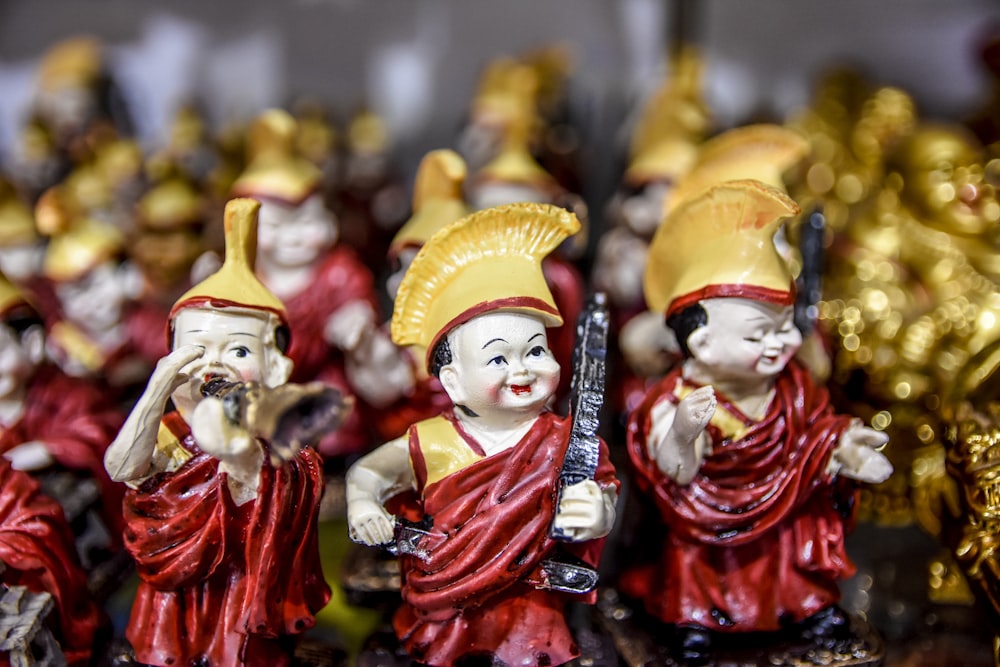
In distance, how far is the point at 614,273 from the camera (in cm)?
289

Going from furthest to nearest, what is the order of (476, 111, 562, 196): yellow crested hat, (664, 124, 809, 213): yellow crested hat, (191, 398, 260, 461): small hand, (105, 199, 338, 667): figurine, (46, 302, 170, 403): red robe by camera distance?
(476, 111, 562, 196): yellow crested hat < (46, 302, 170, 403): red robe < (664, 124, 809, 213): yellow crested hat < (105, 199, 338, 667): figurine < (191, 398, 260, 461): small hand

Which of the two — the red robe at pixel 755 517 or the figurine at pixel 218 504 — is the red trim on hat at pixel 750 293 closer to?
the red robe at pixel 755 517

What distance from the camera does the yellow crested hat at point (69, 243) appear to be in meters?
2.56

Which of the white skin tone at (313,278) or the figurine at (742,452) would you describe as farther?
the white skin tone at (313,278)

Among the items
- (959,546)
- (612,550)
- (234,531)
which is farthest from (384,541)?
(959,546)

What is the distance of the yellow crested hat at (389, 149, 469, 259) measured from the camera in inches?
86.5

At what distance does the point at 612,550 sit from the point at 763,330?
0.77 meters

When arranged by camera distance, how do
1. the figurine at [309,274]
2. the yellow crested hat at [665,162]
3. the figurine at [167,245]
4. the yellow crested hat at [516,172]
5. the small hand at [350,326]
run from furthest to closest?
the figurine at [167,245]
the yellow crested hat at [665,162]
the yellow crested hat at [516,172]
the figurine at [309,274]
the small hand at [350,326]

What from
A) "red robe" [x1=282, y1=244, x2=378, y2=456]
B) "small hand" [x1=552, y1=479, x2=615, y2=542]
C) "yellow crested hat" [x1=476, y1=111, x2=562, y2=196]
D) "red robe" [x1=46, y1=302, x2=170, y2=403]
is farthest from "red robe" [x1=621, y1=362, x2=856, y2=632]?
"red robe" [x1=46, y1=302, x2=170, y2=403]

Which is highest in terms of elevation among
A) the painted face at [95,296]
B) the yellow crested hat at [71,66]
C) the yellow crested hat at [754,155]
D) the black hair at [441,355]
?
the yellow crested hat at [71,66]

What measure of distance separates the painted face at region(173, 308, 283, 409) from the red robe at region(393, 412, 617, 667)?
1.03 ft

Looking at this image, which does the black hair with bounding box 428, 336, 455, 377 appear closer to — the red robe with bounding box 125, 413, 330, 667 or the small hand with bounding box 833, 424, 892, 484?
the red robe with bounding box 125, 413, 330, 667

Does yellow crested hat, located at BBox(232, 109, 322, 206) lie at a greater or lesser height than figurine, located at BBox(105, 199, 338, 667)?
greater

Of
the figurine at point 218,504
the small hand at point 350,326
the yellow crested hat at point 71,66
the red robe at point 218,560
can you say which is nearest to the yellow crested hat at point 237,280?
the figurine at point 218,504
